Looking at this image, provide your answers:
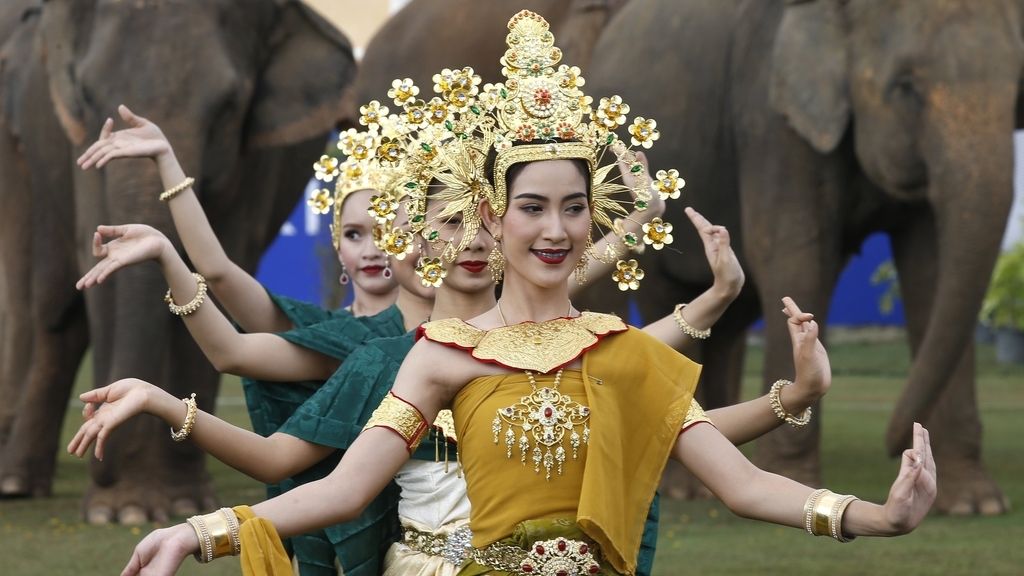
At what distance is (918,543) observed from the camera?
875 centimetres

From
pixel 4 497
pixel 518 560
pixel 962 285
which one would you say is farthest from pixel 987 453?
pixel 518 560

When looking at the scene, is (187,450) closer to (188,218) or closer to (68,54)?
(68,54)

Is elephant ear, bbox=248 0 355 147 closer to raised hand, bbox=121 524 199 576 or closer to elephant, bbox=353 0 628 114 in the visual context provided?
elephant, bbox=353 0 628 114

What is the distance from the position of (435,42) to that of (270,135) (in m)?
3.04

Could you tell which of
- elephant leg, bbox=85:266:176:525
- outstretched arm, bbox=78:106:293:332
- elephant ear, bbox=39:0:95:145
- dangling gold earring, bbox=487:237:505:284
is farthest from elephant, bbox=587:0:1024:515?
dangling gold earring, bbox=487:237:505:284

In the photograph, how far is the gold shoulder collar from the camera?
13.8 feet

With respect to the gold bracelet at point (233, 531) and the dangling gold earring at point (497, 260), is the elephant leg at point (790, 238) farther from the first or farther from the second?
the gold bracelet at point (233, 531)

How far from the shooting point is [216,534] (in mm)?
3859

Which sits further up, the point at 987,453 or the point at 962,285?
the point at 962,285

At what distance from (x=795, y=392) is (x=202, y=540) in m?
1.29

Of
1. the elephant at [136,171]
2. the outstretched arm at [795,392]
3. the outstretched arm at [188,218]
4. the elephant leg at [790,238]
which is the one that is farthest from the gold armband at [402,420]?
the elephant leg at [790,238]

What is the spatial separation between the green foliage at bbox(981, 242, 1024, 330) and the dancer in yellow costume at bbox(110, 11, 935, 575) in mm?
16374

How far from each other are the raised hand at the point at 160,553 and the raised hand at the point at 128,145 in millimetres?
1752

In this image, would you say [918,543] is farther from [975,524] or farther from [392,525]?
[392,525]
